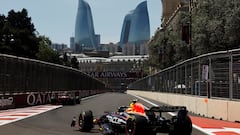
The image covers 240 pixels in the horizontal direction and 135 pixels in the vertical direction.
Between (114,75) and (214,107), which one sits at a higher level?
(114,75)

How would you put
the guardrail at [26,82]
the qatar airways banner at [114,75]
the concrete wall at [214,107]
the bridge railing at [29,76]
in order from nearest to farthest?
Answer: the concrete wall at [214,107], the guardrail at [26,82], the bridge railing at [29,76], the qatar airways banner at [114,75]

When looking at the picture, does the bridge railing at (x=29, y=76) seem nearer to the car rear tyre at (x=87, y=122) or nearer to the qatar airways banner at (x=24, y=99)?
the qatar airways banner at (x=24, y=99)

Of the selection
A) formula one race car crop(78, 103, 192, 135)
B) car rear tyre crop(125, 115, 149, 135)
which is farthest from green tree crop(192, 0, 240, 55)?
car rear tyre crop(125, 115, 149, 135)

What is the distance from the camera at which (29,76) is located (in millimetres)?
30672

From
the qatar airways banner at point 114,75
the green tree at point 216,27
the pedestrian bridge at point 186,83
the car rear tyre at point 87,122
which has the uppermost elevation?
the green tree at point 216,27

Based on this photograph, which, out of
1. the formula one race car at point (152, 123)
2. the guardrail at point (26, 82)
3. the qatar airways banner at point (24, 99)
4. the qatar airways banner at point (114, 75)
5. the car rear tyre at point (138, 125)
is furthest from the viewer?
the qatar airways banner at point (114, 75)

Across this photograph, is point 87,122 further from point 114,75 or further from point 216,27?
point 114,75

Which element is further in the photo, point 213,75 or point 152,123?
point 213,75

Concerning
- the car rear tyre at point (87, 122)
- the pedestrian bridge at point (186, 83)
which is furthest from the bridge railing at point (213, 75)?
the car rear tyre at point (87, 122)

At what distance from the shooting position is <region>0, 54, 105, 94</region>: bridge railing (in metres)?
26.1

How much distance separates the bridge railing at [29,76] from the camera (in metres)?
26.1

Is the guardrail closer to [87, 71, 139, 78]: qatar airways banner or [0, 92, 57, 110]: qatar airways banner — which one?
[0, 92, 57, 110]: qatar airways banner

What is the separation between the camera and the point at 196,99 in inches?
965

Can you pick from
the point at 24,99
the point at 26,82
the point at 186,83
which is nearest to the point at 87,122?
the point at 24,99
